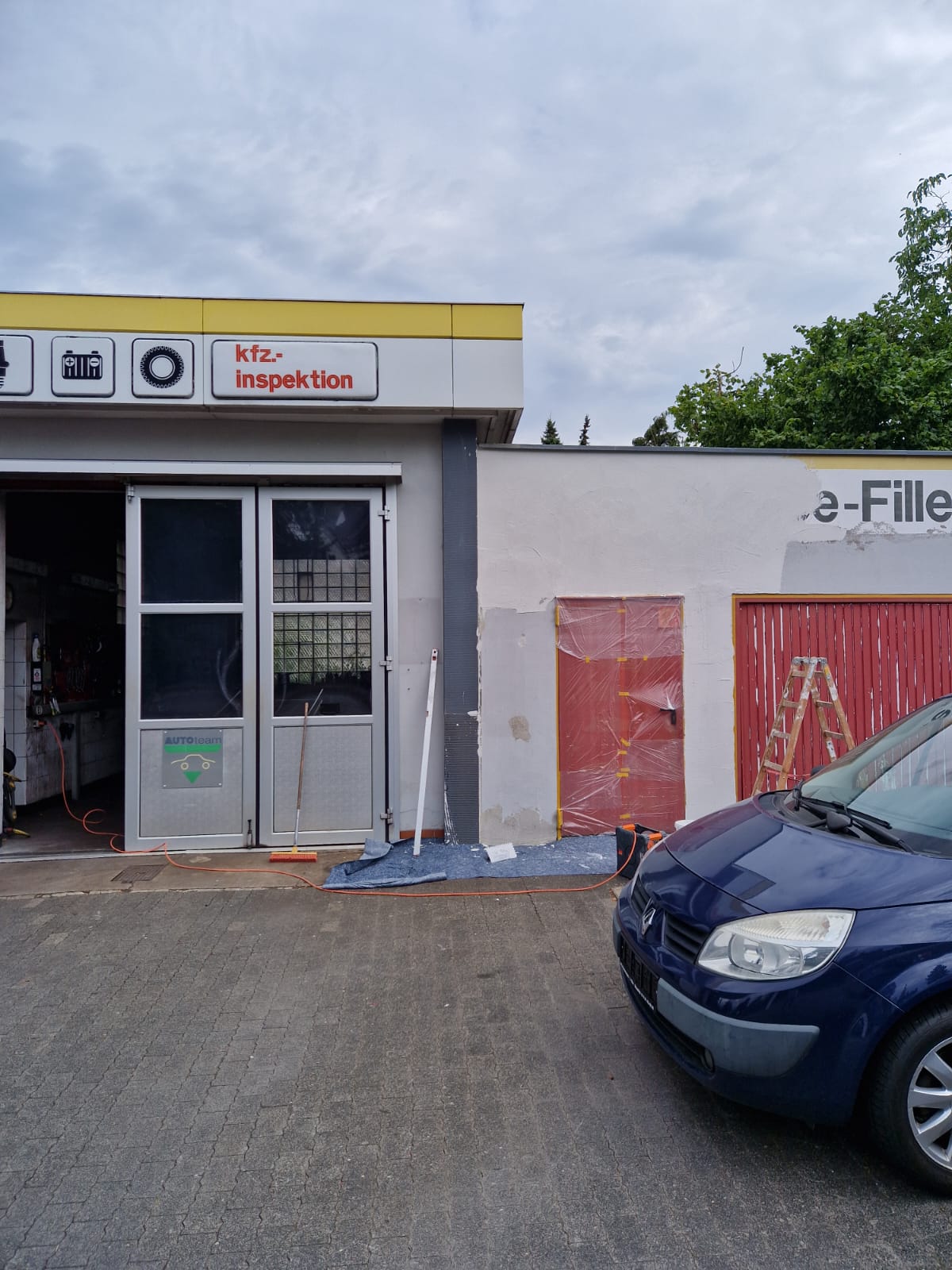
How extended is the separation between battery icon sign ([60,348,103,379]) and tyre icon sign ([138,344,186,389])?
13.0 inches

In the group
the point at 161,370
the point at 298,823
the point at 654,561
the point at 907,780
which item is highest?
the point at 161,370

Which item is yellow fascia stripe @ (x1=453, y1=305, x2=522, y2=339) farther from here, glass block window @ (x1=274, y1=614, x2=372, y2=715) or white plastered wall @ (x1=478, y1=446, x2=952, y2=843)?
glass block window @ (x1=274, y1=614, x2=372, y2=715)

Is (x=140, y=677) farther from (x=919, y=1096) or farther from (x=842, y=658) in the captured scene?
(x=842, y=658)

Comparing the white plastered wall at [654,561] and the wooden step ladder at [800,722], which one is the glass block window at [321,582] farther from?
the wooden step ladder at [800,722]

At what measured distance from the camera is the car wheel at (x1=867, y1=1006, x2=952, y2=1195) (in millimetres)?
2445

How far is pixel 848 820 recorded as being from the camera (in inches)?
121

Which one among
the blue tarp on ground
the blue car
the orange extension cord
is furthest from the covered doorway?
the blue car

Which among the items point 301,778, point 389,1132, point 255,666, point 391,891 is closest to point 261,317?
point 255,666

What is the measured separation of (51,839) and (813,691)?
677 centimetres

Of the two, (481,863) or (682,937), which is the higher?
(682,937)

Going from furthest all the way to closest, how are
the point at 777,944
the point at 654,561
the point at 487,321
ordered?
the point at 654,561 → the point at 487,321 → the point at 777,944

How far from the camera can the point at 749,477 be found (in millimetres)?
6953

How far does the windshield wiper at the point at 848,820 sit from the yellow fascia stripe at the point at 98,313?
5.70 metres

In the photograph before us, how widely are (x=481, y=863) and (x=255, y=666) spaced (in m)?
2.50
